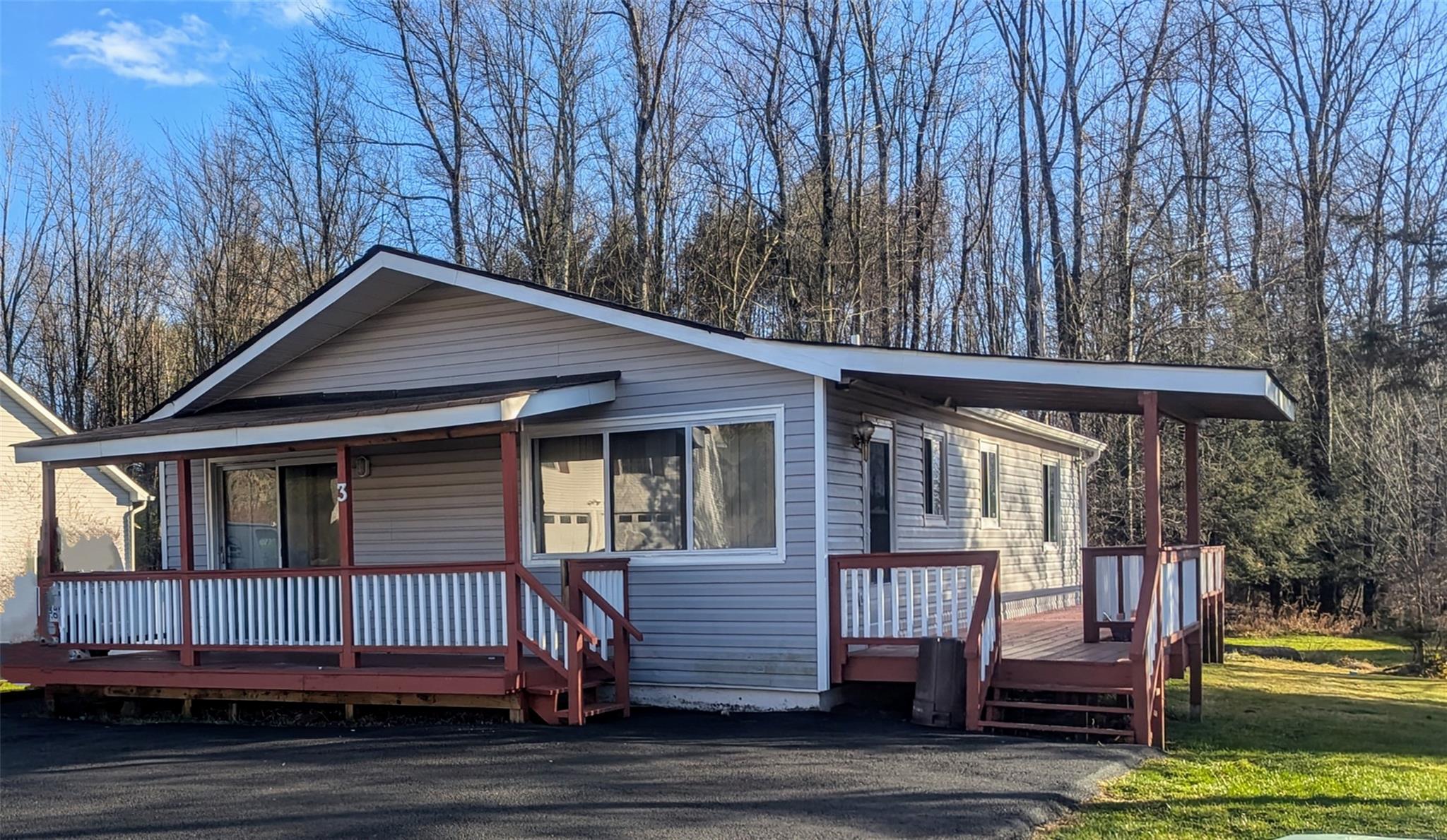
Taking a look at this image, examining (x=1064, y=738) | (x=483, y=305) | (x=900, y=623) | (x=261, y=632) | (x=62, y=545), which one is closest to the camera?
(x=1064, y=738)

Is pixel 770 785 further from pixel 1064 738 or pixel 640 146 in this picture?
pixel 640 146

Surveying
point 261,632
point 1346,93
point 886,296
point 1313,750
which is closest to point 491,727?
point 261,632

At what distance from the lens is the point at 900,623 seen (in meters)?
9.72

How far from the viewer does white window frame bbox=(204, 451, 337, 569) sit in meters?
12.9

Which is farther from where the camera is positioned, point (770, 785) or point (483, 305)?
point (483, 305)

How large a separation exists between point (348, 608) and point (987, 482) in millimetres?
8472

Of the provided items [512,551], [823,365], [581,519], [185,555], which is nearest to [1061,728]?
[823,365]

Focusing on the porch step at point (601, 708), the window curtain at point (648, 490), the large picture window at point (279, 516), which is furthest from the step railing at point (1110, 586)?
the large picture window at point (279, 516)

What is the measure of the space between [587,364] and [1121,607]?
211 inches

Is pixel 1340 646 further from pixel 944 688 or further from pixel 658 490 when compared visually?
pixel 658 490

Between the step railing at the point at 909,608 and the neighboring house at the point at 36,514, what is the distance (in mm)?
13994

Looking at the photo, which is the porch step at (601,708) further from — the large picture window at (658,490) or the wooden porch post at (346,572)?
the wooden porch post at (346,572)

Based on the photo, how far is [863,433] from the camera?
10.7 m

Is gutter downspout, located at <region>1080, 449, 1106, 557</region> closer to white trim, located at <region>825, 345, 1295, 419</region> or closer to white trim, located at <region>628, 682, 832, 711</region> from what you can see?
white trim, located at <region>825, 345, 1295, 419</region>
